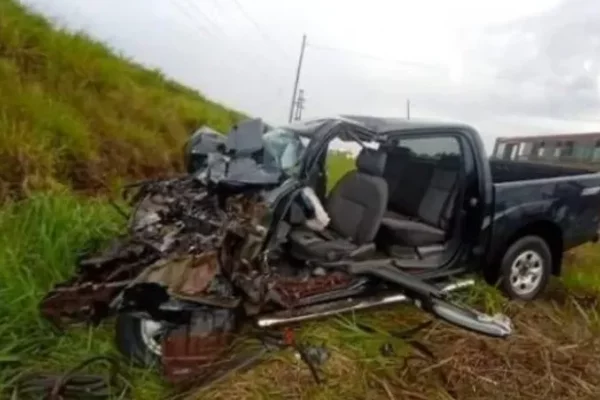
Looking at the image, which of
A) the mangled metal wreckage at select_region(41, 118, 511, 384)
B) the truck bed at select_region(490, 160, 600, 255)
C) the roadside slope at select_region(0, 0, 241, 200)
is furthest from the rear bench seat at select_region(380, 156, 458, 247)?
the roadside slope at select_region(0, 0, 241, 200)

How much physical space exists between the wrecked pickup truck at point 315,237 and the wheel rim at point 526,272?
0.6 inches

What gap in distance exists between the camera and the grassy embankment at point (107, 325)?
392 cm

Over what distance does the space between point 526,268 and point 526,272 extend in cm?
4

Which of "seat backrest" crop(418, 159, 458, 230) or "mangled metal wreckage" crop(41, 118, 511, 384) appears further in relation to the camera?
"seat backrest" crop(418, 159, 458, 230)

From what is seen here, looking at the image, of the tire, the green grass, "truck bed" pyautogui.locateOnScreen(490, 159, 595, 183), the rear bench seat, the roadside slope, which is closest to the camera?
the green grass

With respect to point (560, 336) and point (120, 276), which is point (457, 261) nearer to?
point (560, 336)

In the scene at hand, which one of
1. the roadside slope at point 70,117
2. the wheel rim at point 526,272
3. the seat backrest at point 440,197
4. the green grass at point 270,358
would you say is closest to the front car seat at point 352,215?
the green grass at point 270,358

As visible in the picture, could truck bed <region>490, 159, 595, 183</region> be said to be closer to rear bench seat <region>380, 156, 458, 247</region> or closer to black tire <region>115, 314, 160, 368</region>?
rear bench seat <region>380, 156, 458, 247</region>

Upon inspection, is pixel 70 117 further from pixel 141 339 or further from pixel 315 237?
pixel 141 339

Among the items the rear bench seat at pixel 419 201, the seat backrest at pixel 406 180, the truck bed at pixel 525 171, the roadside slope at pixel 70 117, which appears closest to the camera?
the rear bench seat at pixel 419 201

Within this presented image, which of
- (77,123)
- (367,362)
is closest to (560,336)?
(367,362)

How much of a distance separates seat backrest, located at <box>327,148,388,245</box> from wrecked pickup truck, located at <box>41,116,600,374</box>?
1 centimetres

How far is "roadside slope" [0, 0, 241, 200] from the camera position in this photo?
6277 mm

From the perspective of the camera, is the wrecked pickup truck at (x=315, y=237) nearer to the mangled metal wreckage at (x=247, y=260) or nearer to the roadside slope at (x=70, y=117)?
the mangled metal wreckage at (x=247, y=260)
